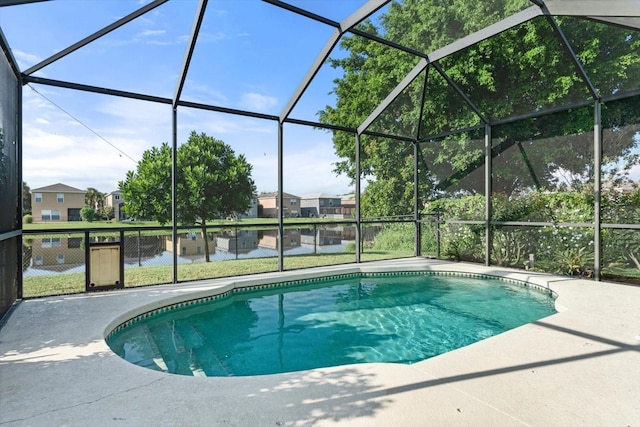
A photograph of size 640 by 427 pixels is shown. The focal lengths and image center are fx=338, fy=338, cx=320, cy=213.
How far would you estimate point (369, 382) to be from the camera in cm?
240

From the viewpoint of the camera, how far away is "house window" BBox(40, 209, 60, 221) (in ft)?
21.9

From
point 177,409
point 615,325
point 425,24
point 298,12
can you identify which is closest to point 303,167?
point 425,24

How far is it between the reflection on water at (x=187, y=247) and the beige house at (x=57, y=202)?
69cm

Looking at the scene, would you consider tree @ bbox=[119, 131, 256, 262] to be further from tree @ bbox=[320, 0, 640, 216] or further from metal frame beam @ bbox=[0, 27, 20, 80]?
metal frame beam @ bbox=[0, 27, 20, 80]

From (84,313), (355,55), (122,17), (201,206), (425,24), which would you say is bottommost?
(84,313)

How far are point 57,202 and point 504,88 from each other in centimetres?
1086

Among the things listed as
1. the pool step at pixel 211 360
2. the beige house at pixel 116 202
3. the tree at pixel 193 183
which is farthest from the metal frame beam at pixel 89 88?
the beige house at pixel 116 202

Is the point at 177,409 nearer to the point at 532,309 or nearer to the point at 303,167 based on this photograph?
the point at 532,309

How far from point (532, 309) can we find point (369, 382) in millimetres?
3950

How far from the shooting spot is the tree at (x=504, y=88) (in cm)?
585

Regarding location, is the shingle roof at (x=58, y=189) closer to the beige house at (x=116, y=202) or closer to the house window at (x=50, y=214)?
the house window at (x=50, y=214)

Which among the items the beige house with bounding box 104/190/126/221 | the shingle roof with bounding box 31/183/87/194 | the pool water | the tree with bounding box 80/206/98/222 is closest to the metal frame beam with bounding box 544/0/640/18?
the pool water

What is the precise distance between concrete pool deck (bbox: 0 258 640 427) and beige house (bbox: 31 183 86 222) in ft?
14.3

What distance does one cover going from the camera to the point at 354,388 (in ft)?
7.60
